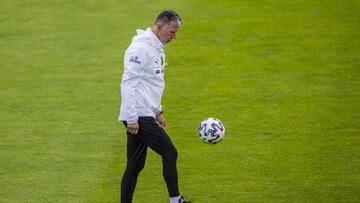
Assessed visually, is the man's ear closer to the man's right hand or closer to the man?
the man

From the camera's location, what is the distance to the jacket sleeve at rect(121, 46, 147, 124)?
904 cm

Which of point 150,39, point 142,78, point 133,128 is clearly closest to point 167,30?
point 150,39

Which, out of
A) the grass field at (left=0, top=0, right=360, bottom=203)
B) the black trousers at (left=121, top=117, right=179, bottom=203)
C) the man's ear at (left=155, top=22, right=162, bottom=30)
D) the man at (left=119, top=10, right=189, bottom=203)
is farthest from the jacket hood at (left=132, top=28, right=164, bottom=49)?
the grass field at (left=0, top=0, right=360, bottom=203)

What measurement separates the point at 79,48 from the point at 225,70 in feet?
11.0

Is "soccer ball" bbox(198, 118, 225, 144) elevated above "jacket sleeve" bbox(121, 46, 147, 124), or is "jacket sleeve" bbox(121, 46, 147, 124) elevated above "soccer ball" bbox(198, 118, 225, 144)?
"jacket sleeve" bbox(121, 46, 147, 124)

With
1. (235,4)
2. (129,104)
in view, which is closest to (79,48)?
(235,4)

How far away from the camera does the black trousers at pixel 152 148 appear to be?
927 cm

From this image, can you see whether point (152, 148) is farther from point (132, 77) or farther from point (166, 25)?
point (166, 25)

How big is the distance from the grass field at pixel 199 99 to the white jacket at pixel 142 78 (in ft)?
5.64

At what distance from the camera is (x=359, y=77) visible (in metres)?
15.2

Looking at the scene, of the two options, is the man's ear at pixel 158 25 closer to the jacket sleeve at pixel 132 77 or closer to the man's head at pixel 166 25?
the man's head at pixel 166 25

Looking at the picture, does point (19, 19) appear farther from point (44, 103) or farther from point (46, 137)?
point (46, 137)

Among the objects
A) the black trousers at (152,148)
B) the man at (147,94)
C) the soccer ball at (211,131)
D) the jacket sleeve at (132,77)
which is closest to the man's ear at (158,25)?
the man at (147,94)

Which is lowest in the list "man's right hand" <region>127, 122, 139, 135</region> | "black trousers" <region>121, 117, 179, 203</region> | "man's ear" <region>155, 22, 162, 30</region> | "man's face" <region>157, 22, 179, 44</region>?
"black trousers" <region>121, 117, 179, 203</region>
